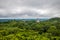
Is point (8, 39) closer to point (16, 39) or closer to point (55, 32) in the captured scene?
point (16, 39)

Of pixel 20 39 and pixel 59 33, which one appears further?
pixel 59 33

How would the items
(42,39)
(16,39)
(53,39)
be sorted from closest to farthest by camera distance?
(16,39) → (42,39) → (53,39)

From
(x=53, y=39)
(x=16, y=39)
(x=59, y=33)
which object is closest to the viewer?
(x=16, y=39)

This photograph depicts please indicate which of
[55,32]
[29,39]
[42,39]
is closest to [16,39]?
[29,39]

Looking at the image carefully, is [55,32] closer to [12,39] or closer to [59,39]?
[59,39]

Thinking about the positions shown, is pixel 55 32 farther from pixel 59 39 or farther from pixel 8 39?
pixel 8 39

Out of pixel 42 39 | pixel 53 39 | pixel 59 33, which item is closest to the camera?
pixel 42 39

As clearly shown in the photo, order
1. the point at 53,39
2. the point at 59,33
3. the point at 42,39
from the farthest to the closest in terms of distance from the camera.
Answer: the point at 59,33
the point at 53,39
the point at 42,39

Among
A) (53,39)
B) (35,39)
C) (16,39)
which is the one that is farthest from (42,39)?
(16,39)

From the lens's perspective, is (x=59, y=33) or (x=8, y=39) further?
(x=59, y=33)
